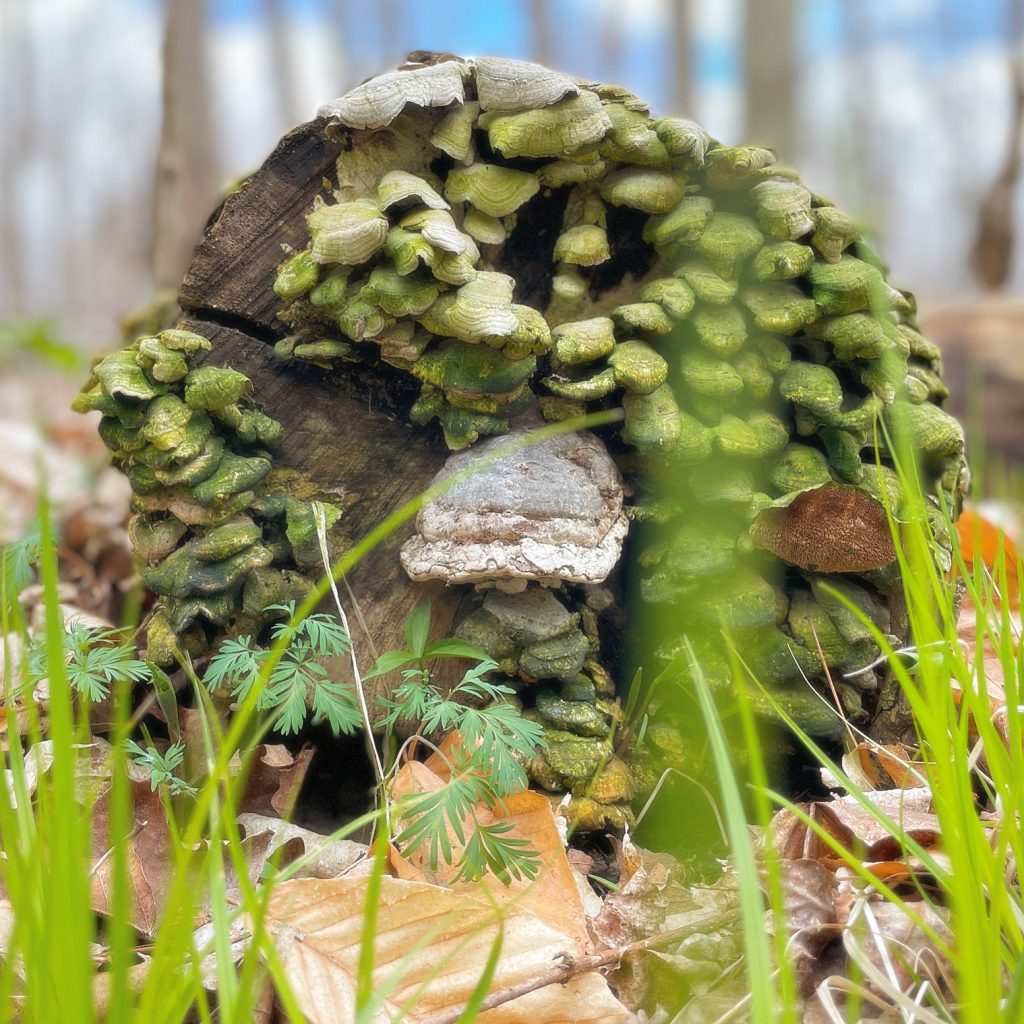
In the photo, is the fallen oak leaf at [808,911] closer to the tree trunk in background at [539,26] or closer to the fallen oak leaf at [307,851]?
the fallen oak leaf at [307,851]

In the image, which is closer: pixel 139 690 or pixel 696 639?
pixel 696 639

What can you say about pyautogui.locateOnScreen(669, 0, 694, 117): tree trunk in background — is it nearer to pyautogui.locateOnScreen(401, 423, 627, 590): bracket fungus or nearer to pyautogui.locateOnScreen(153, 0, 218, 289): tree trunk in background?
pyautogui.locateOnScreen(153, 0, 218, 289): tree trunk in background

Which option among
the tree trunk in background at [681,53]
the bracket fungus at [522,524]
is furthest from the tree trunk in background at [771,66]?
the bracket fungus at [522,524]

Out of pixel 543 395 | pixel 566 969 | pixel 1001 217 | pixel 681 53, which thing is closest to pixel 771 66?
pixel 1001 217

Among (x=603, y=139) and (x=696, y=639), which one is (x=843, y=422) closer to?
(x=696, y=639)

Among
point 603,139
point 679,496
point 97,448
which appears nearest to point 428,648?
point 679,496

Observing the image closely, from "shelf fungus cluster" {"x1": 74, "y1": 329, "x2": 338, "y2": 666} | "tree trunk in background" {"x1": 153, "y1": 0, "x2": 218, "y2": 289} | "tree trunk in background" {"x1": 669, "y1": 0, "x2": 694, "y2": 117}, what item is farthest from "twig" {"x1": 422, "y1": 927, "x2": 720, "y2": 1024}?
"tree trunk in background" {"x1": 669, "y1": 0, "x2": 694, "y2": 117}

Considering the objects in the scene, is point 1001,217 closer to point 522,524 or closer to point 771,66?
point 771,66
